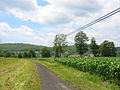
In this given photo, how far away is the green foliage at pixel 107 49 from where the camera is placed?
90.9 m

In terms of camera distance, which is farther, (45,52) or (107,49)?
(45,52)

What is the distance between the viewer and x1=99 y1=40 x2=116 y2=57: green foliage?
90.9 m

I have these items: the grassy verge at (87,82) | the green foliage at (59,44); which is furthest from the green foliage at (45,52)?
the grassy verge at (87,82)

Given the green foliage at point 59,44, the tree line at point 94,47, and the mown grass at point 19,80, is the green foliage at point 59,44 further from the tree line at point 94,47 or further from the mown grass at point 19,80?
the mown grass at point 19,80

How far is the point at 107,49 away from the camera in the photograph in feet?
302

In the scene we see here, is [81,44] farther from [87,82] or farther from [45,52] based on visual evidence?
[87,82]

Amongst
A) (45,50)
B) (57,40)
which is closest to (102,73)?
(57,40)

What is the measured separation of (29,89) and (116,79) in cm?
629

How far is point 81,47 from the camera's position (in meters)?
92.2

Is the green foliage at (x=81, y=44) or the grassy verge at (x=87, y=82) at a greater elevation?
the green foliage at (x=81, y=44)

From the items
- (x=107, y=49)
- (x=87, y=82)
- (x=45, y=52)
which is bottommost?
(x=87, y=82)

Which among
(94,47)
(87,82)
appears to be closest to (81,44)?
(94,47)

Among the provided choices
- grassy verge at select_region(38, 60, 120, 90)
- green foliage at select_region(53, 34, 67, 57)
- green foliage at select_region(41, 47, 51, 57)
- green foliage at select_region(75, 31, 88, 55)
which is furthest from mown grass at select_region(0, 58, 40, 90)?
green foliage at select_region(41, 47, 51, 57)

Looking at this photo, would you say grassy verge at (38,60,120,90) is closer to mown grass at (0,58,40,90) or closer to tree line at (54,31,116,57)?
mown grass at (0,58,40,90)
